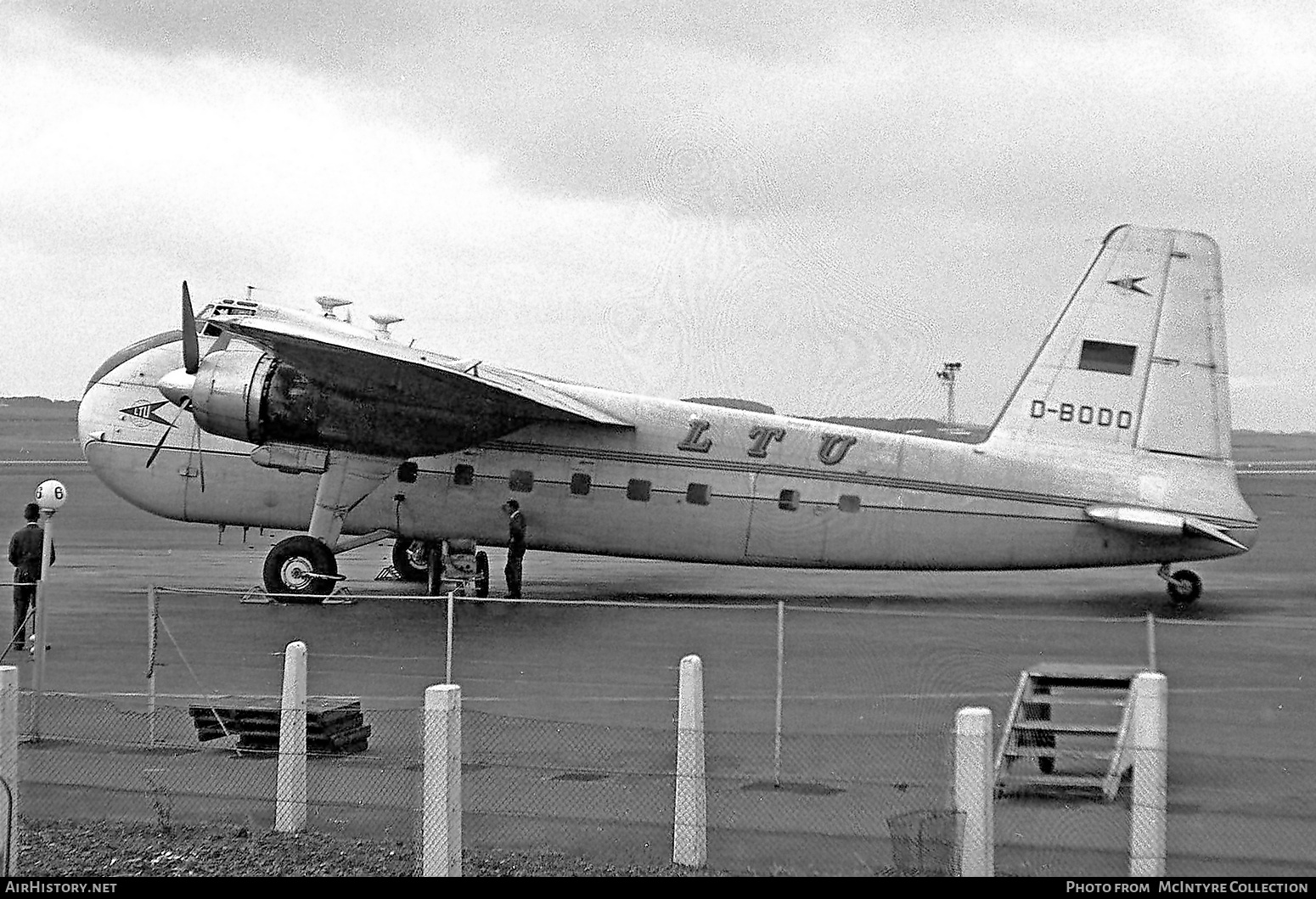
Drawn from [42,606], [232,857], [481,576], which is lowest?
[232,857]

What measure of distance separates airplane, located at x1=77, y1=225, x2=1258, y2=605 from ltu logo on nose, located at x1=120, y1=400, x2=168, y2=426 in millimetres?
29

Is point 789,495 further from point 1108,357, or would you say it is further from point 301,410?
point 301,410

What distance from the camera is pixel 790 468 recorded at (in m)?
22.3

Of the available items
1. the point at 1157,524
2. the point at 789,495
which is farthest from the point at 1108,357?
the point at 789,495

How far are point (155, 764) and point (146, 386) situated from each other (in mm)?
13363

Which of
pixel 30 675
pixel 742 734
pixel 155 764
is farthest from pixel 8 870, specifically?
pixel 30 675

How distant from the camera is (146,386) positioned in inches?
909

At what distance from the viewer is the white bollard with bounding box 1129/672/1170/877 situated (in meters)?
A: 7.58

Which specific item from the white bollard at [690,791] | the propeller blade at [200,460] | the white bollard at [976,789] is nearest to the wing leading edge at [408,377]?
the propeller blade at [200,460]

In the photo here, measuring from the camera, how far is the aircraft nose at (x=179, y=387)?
2103 centimetres

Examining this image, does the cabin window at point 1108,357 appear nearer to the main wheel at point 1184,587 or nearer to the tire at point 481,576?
the main wheel at point 1184,587

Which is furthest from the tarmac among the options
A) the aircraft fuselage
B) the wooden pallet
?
the wooden pallet

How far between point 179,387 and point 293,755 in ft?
41.7

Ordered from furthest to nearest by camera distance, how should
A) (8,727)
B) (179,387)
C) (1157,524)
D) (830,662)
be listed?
(1157,524), (179,387), (830,662), (8,727)
